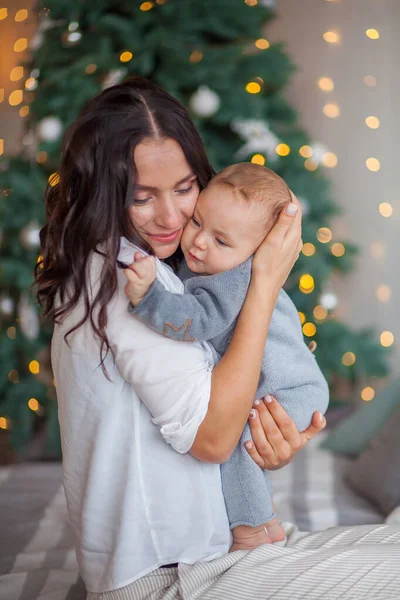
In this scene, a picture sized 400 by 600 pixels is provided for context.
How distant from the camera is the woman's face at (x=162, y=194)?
1348 millimetres

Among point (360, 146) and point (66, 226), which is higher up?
point (66, 226)

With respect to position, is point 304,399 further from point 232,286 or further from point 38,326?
point 38,326

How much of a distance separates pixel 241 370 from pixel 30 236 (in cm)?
225

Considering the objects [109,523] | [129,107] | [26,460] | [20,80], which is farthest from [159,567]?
[20,80]

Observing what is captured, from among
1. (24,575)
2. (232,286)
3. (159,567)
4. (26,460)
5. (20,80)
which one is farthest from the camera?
(20,80)

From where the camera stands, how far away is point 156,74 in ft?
11.1

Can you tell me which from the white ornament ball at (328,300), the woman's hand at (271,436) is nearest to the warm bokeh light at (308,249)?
the white ornament ball at (328,300)

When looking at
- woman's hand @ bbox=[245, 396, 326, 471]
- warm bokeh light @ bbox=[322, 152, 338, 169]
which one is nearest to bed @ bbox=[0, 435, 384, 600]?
woman's hand @ bbox=[245, 396, 326, 471]

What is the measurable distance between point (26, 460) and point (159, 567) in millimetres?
2511

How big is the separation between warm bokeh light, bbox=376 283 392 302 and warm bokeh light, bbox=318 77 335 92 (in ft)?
3.50

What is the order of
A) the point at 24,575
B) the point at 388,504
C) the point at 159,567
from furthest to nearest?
the point at 388,504 < the point at 24,575 < the point at 159,567

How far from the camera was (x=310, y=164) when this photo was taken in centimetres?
361

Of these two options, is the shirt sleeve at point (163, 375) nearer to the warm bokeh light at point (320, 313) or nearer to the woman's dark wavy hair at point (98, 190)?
the woman's dark wavy hair at point (98, 190)

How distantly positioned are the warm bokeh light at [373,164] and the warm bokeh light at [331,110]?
0.30 meters
